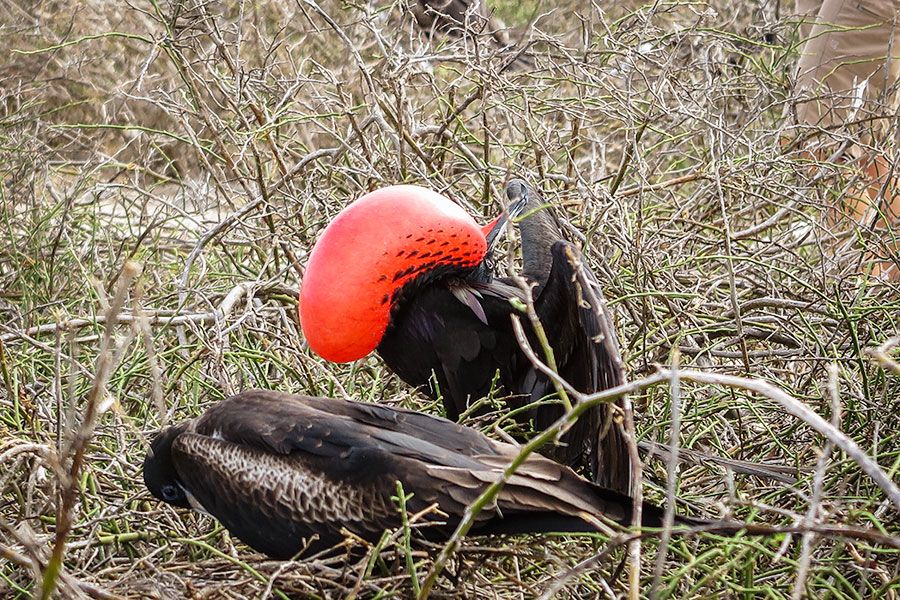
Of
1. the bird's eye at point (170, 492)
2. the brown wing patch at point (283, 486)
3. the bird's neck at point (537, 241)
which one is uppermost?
the bird's neck at point (537, 241)

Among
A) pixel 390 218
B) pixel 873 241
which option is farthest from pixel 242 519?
pixel 873 241

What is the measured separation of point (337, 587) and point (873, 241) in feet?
5.58

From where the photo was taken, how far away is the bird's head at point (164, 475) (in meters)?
2.03

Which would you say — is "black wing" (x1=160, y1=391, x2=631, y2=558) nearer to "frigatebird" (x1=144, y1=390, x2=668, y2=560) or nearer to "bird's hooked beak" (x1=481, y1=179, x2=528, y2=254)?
"frigatebird" (x1=144, y1=390, x2=668, y2=560)

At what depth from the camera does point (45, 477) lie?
6.62 ft

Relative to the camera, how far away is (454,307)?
102 inches

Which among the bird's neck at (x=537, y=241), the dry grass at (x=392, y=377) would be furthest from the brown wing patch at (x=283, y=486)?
the bird's neck at (x=537, y=241)

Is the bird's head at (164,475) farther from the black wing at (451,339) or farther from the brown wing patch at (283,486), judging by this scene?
the black wing at (451,339)

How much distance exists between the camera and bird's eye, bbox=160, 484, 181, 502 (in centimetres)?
203

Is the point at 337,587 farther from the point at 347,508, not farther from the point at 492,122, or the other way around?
the point at 492,122

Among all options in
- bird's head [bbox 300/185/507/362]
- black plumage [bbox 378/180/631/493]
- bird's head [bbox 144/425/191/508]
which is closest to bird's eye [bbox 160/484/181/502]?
bird's head [bbox 144/425/191/508]

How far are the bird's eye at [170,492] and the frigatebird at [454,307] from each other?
0.49 metres

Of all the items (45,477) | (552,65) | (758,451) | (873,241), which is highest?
(552,65)

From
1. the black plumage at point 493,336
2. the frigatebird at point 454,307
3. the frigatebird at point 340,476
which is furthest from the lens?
the black plumage at point 493,336
